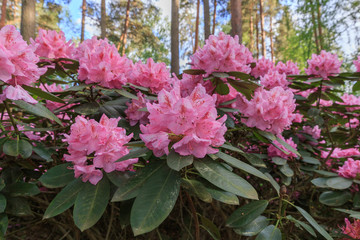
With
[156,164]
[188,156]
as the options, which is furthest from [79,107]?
[188,156]

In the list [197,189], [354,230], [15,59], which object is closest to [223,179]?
[197,189]

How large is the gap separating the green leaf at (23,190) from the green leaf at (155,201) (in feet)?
2.02

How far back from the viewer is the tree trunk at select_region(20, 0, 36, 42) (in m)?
3.24

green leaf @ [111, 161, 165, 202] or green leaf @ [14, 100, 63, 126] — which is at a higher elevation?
green leaf @ [14, 100, 63, 126]

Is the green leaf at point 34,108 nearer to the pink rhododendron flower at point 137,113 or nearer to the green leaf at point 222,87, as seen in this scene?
the pink rhododendron flower at point 137,113

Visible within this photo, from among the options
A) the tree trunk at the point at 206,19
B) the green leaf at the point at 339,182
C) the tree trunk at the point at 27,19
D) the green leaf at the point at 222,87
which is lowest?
the green leaf at the point at 339,182

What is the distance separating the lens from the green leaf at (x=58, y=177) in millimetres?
870

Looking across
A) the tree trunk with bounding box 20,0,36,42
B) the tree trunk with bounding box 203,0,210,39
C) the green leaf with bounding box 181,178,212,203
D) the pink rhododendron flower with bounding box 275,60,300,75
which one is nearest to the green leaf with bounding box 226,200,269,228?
the green leaf with bounding box 181,178,212,203

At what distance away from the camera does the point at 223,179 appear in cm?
71

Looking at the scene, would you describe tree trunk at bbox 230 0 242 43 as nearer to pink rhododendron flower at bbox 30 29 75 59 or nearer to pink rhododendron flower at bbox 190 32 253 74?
pink rhododendron flower at bbox 190 32 253 74

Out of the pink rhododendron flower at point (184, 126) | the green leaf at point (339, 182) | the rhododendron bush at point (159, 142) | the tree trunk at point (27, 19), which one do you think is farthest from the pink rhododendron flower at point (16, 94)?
the tree trunk at point (27, 19)

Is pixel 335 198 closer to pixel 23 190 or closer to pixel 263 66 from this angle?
pixel 263 66

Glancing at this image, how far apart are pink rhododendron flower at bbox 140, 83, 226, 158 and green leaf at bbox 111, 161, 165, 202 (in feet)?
0.20

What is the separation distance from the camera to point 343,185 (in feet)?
4.73
